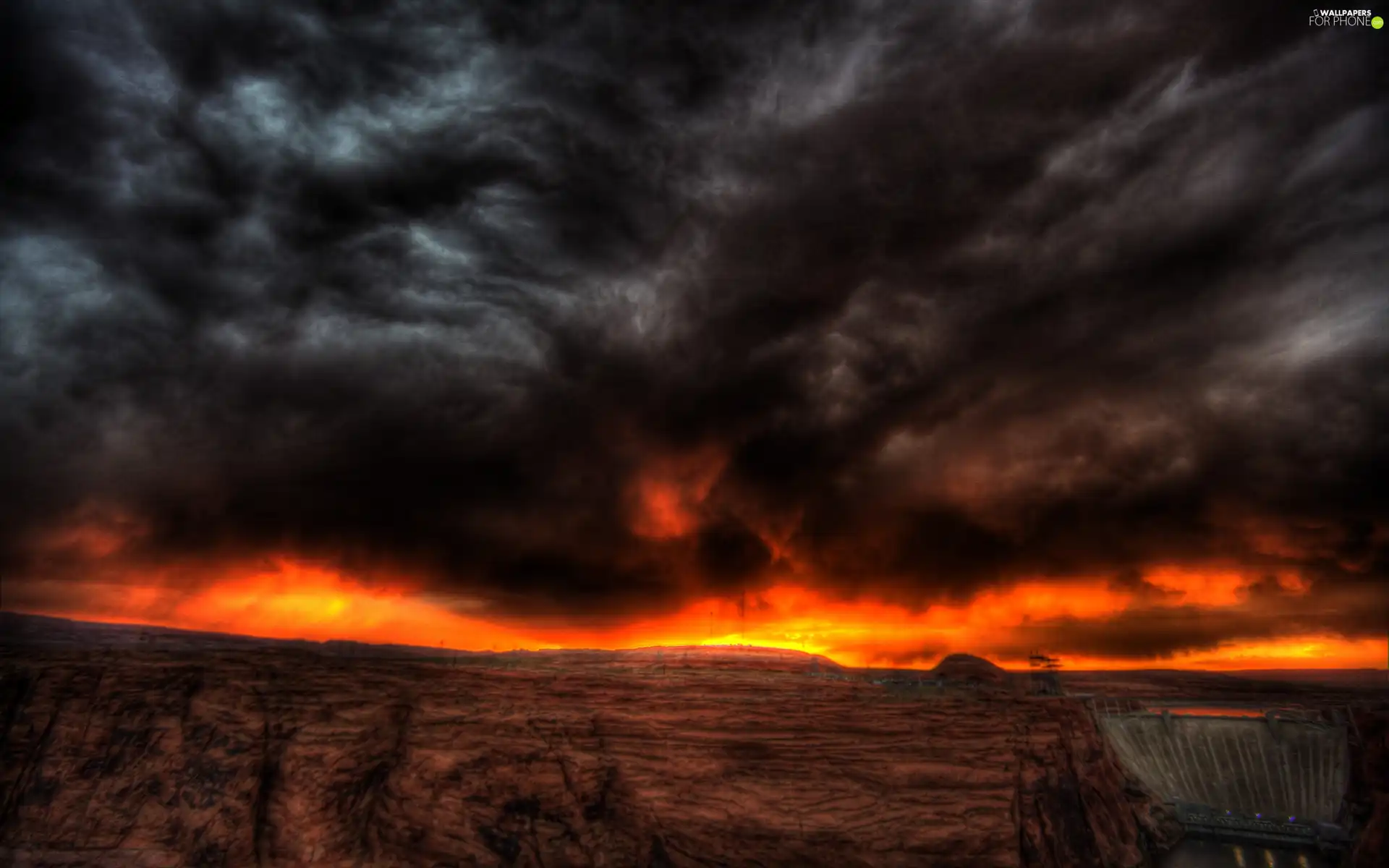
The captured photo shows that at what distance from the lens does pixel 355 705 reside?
88.8 feet

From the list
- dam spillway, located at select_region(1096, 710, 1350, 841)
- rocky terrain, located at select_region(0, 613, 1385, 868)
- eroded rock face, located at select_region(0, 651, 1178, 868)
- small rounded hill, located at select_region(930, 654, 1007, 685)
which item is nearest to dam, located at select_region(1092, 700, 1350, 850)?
dam spillway, located at select_region(1096, 710, 1350, 841)

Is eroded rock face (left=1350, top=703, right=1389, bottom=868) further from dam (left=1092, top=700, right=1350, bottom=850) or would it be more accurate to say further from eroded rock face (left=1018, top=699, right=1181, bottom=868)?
eroded rock face (left=1018, top=699, right=1181, bottom=868)

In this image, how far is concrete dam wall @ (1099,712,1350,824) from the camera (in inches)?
1690

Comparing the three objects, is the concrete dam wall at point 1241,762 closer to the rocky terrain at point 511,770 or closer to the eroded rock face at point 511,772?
the rocky terrain at point 511,770

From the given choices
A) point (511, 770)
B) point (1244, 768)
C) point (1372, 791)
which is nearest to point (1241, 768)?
point (1244, 768)

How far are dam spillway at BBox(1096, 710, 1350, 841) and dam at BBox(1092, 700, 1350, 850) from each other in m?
0.06

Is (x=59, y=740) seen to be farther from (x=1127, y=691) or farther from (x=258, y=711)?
(x=1127, y=691)

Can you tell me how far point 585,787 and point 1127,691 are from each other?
68.4m

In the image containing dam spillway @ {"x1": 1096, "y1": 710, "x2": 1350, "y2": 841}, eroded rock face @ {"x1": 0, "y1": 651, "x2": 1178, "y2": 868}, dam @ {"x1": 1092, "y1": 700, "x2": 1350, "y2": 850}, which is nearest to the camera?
eroded rock face @ {"x1": 0, "y1": 651, "x2": 1178, "y2": 868}

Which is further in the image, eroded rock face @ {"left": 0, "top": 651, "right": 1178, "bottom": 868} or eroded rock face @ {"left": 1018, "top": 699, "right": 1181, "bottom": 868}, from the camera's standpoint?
eroded rock face @ {"left": 1018, "top": 699, "right": 1181, "bottom": 868}

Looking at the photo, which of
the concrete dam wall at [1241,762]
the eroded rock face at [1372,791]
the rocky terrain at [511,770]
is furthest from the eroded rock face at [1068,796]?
the concrete dam wall at [1241,762]

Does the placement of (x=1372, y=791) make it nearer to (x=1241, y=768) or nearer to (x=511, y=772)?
(x=1241, y=768)

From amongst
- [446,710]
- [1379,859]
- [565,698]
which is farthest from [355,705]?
[1379,859]

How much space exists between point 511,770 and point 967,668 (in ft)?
230
